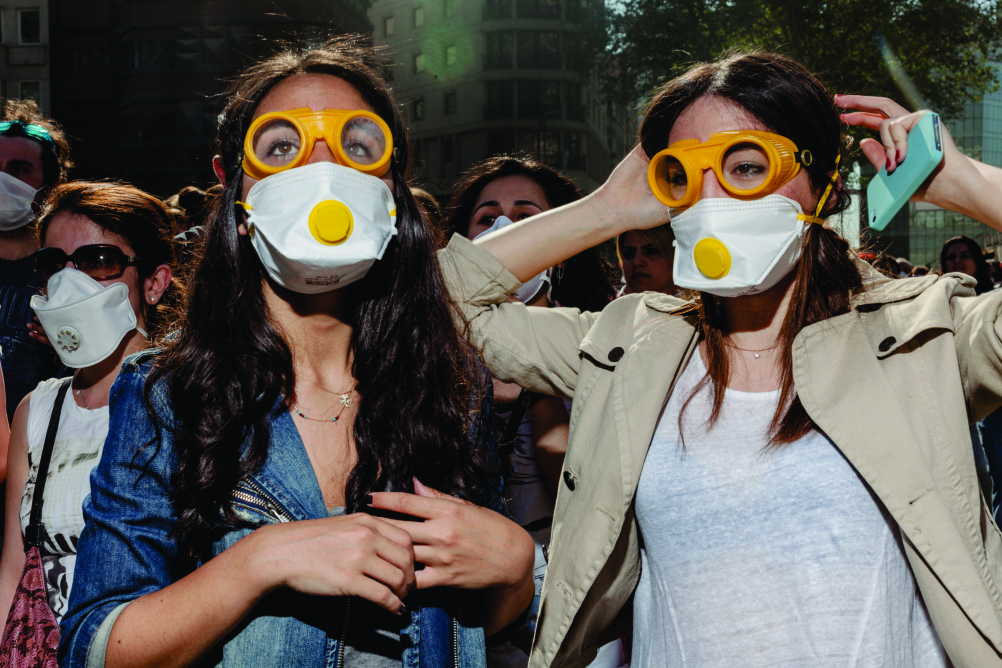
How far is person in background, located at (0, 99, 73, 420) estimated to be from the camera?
3.58 metres

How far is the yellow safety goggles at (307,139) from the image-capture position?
1699 millimetres

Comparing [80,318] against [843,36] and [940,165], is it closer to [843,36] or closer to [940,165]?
[940,165]

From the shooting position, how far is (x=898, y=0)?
20984mm

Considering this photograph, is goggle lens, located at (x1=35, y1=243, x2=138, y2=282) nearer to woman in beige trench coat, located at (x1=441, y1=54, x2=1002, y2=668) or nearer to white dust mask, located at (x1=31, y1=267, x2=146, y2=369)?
white dust mask, located at (x1=31, y1=267, x2=146, y2=369)

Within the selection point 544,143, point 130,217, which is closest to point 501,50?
point 544,143

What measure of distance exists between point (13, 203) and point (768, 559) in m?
3.93

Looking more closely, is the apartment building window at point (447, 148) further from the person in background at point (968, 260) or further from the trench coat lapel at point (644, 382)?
the trench coat lapel at point (644, 382)

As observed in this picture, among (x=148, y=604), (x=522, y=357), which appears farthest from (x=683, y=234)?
(x=148, y=604)

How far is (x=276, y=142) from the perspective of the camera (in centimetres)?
173

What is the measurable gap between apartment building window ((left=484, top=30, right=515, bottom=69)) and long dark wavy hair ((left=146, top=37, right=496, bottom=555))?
125 ft

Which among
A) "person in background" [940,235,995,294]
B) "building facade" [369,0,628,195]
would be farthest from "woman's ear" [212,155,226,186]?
"building facade" [369,0,628,195]

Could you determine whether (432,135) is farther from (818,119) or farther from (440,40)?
(818,119)

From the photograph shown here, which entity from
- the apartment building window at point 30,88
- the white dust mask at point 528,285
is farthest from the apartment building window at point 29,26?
the white dust mask at point 528,285

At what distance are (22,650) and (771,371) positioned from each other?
6.79ft
